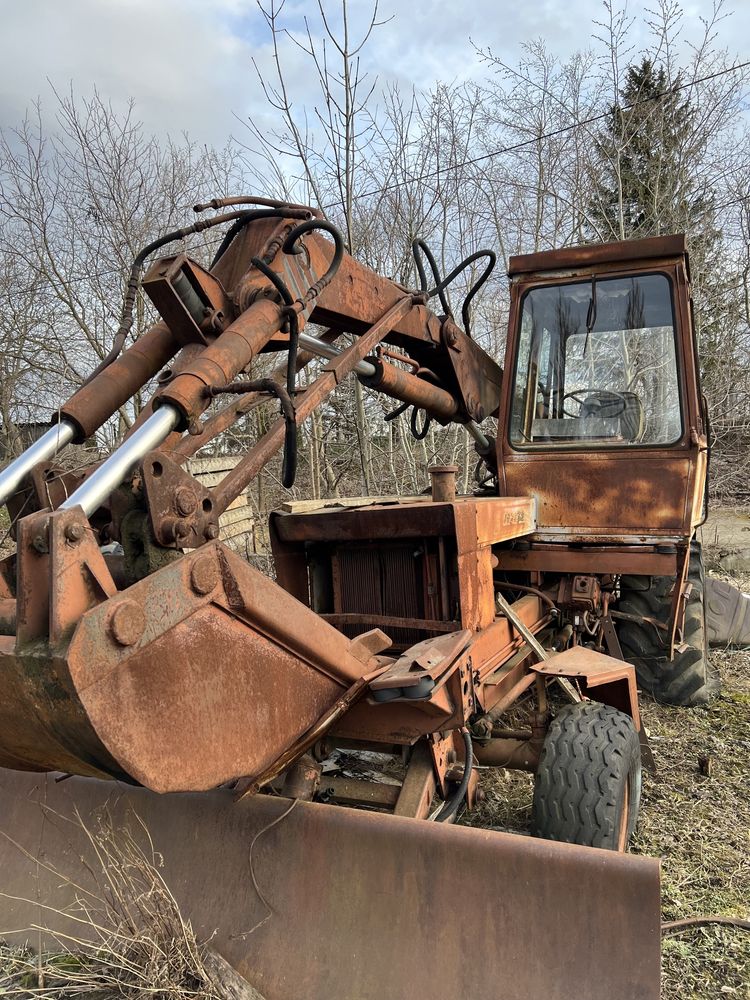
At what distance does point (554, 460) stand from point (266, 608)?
98.0 inches

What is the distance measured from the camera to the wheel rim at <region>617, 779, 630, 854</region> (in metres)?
2.83

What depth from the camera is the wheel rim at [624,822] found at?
2828mm

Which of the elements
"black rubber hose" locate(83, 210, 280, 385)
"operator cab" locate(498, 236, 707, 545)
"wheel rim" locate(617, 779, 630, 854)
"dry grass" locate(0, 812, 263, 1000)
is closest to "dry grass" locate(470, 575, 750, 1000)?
"wheel rim" locate(617, 779, 630, 854)

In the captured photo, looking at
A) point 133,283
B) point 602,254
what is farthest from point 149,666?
point 602,254

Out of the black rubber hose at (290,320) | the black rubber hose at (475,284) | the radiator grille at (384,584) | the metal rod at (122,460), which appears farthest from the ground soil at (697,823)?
the black rubber hose at (475,284)

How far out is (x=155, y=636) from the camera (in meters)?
1.75

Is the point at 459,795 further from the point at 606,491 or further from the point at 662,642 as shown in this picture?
the point at 662,642

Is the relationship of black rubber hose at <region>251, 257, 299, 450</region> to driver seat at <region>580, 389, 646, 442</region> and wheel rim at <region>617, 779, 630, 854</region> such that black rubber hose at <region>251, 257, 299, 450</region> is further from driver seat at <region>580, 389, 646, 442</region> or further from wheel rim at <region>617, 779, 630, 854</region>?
driver seat at <region>580, 389, 646, 442</region>

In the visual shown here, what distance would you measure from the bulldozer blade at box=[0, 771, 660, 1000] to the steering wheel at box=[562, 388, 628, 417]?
2.54 m

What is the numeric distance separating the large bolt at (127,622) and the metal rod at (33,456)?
0.71 meters

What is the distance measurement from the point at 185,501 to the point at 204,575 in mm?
275

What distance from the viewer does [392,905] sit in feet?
7.76

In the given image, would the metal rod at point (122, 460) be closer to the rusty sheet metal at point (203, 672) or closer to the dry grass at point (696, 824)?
the rusty sheet metal at point (203, 672)

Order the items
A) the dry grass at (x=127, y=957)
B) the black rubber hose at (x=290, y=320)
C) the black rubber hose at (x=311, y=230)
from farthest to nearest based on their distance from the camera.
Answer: the black rubber hose at (x=311, y=230)
the black rubber hose at (x=290, y=320)
the dry grass at (x=127, y=957)
